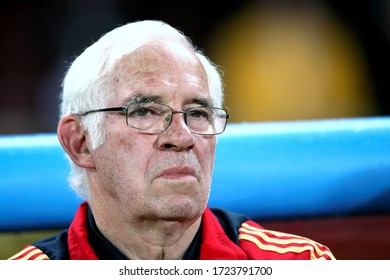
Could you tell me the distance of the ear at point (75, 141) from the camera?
1099 millimetres

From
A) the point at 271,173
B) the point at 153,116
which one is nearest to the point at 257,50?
the point at 271,173

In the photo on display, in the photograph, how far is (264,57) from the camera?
51.9 inches

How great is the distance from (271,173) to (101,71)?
0.42 metres

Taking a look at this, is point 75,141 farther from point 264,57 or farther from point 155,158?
point 264,57

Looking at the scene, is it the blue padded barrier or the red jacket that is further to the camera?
the blue padded barrier

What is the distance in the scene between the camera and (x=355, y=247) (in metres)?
1.23

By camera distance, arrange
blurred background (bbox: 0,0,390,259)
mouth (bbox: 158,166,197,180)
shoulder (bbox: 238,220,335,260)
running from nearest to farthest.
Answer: mouth (bbox: 158,166,197,180), shoulder (bbox: 238,220,335,260), blurred background (bbox: 0,0,390,259)

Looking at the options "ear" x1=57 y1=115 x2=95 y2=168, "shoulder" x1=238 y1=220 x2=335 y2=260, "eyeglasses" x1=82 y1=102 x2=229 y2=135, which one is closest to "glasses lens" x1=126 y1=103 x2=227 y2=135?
"eyeglasses" x1=82 y1=102 x2=229 y2=135

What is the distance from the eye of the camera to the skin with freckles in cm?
103

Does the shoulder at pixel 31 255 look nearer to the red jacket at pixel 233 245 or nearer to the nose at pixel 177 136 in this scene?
the red jacket at pixel 233 245

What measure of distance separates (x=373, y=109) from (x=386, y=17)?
20 cm

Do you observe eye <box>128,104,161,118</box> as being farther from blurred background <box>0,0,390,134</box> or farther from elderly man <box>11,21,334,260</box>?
blurred background <box>0,0,390,134</box>

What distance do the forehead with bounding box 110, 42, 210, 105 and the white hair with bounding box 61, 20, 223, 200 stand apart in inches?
0.6
